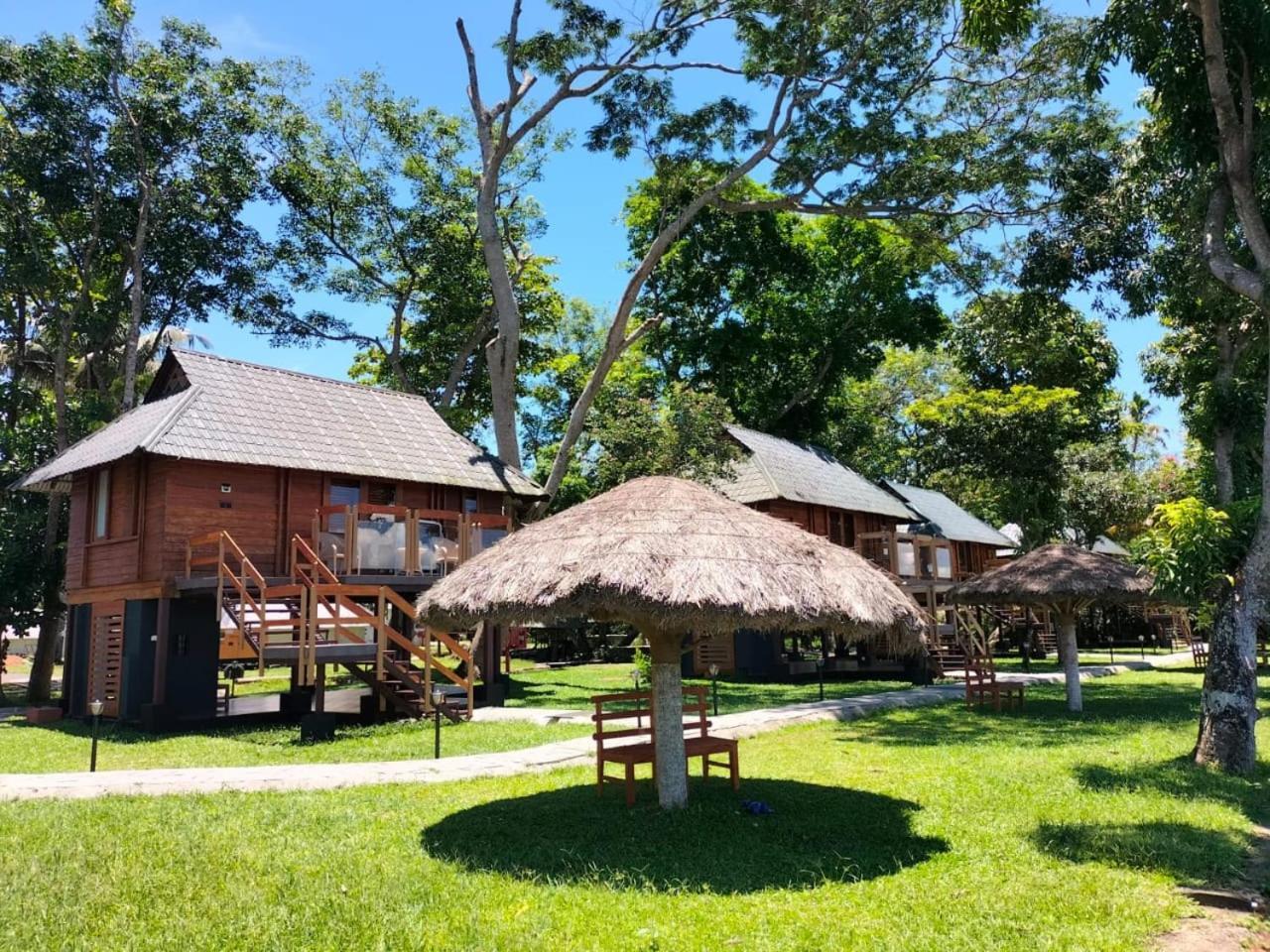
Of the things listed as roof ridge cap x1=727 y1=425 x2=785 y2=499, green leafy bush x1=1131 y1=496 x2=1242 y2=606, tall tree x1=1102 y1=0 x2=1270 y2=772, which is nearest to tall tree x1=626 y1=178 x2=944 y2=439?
roof ridge cap x1=727 y1=425 x2=785 y2=499

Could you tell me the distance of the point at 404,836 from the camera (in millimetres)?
7754

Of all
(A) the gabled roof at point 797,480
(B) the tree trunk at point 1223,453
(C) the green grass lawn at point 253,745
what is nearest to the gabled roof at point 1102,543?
(A) the gabled roof at point 797,480

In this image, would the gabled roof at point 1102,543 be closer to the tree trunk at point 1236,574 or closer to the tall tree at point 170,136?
the tree trunk at point 1236,574

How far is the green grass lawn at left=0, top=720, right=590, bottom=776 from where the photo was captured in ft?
40.7

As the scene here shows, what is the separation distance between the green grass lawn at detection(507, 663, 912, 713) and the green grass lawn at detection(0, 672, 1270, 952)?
8470 millimetres

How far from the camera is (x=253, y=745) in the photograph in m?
13.9

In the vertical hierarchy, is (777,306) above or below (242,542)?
above

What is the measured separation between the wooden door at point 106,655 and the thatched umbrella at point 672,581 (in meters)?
12.2

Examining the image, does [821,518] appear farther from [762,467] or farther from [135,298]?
[135,298]

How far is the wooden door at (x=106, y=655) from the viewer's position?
17859 mm

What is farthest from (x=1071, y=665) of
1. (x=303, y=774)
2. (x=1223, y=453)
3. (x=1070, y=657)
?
(x=303, y=774)

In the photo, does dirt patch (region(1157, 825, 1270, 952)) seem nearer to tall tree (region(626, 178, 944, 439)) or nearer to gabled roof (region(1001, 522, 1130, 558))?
tall tree (region(626, 178, 944, 439))

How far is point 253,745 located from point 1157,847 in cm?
1208

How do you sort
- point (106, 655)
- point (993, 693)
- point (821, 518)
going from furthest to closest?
point (821, 518)
point (106, 655)
point (993, 693)
